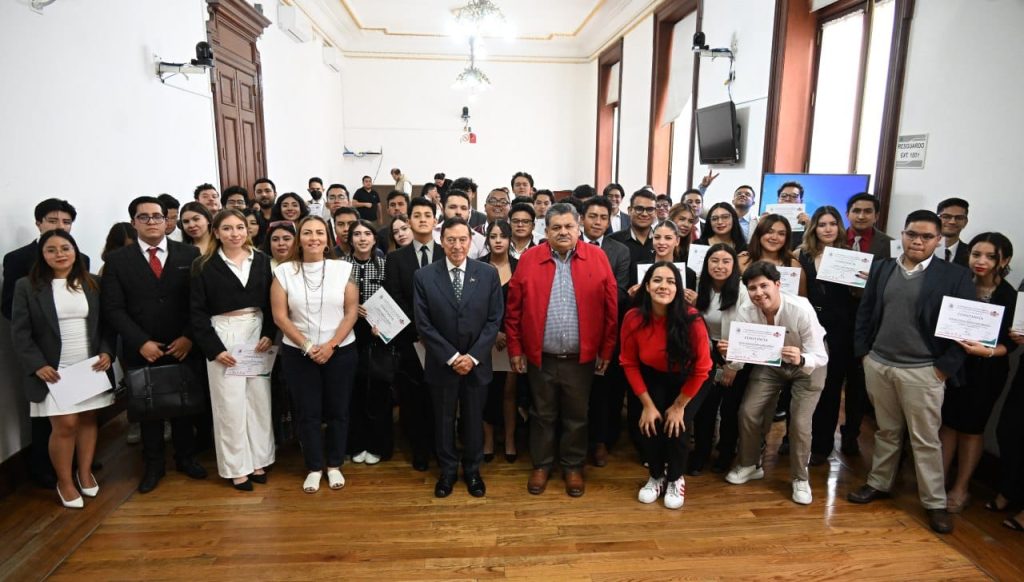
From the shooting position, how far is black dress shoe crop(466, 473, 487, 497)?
3.10 metres

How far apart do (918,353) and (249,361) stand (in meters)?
3.44

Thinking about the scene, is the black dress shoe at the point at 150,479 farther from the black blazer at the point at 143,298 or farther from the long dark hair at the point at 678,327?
the long dark hair at the point at 678,327

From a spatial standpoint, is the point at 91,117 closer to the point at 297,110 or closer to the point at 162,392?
the point at 162,392

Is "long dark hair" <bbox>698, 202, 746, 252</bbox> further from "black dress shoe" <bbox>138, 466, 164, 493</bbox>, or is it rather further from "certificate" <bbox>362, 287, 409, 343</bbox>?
"black dress shoe" <bbox>138, 466, 164, 493</bbox>

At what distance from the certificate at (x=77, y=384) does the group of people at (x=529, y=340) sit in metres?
0.04

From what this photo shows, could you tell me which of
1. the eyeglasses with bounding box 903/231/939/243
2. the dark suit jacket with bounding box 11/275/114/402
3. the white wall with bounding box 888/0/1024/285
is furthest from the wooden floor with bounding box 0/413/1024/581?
the white wall with bounding box 888/0/1024/285

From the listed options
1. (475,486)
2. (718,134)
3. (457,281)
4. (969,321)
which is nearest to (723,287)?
(969,321)

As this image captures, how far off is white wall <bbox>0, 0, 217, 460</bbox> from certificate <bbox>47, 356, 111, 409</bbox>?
486 mm

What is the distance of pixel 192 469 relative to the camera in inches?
130

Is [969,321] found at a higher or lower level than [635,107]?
lower

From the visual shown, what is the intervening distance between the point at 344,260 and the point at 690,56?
6214 mm

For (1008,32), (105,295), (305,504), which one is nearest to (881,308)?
(1008,32)

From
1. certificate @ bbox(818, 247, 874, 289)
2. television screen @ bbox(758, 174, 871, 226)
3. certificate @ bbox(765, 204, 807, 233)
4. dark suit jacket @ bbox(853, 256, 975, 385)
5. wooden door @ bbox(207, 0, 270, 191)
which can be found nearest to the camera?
dark suit jacket @ bbox(853, 256, 975, 385)

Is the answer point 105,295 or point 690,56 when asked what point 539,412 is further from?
point 690,56
